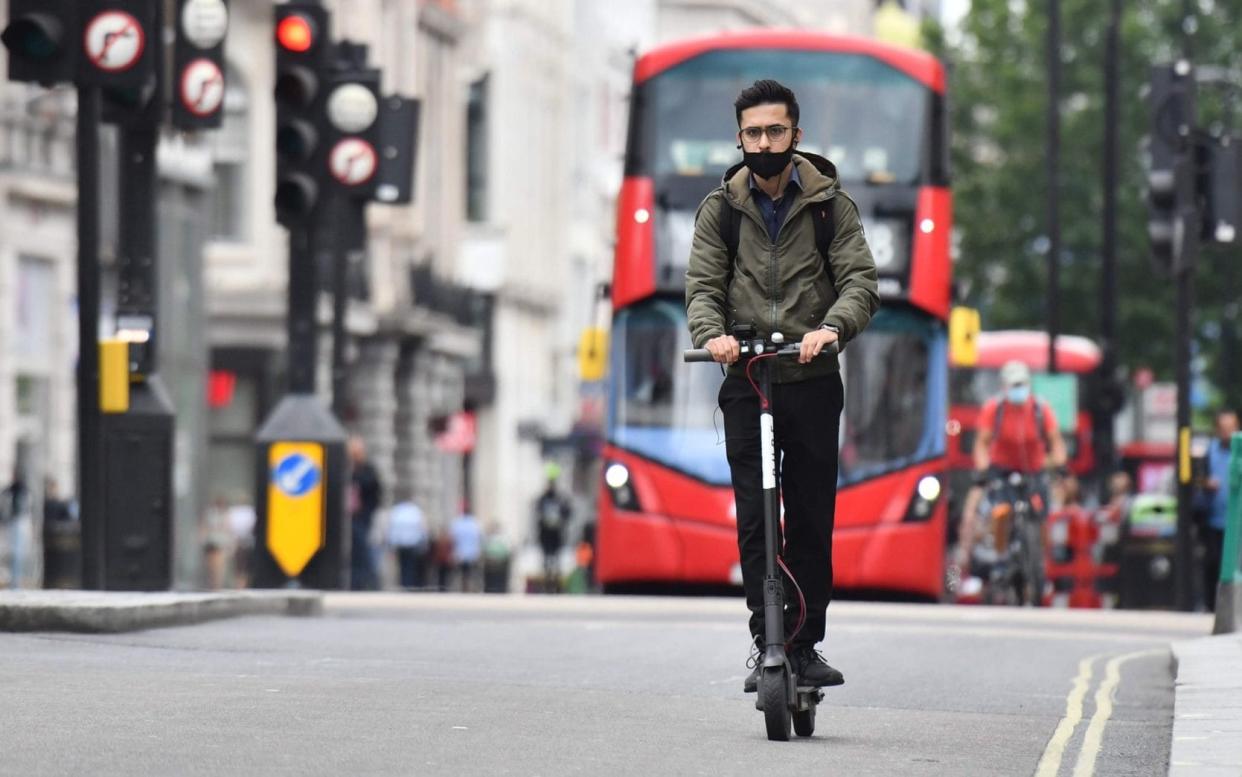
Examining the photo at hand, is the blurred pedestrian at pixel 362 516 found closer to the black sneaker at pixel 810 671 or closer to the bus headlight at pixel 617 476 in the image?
the bus headlight at pixel 617 476

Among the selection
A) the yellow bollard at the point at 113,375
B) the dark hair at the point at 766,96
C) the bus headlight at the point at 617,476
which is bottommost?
the bus headlight at the point at 617,476

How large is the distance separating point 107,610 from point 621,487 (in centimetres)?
Result: 1119

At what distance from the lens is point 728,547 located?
2530 centimetres

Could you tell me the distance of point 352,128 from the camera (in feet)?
70.4

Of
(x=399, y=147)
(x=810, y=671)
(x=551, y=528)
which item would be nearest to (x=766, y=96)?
(x=810, y=671)

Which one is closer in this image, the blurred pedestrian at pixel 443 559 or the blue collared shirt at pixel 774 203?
the blue collared shirt at pixel 774 203

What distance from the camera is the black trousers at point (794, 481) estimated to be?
1020 centimetres

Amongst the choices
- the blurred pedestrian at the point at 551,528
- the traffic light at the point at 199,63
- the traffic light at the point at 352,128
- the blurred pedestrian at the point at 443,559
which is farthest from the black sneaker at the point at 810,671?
the blurred pedestrian at the point at 443,559

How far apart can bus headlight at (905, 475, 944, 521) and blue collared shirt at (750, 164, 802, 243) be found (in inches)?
609

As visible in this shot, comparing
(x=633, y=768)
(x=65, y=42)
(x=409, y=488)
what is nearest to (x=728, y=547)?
(x=65, y=42)

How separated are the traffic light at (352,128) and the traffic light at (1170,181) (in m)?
5.49

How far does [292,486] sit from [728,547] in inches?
185

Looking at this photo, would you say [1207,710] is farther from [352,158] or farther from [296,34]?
[352,158]

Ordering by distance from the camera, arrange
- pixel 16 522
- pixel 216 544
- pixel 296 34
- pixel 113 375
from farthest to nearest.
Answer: pixel 216 544 → pixel 16 522 → pixel 296 34 → pixel 113 375
